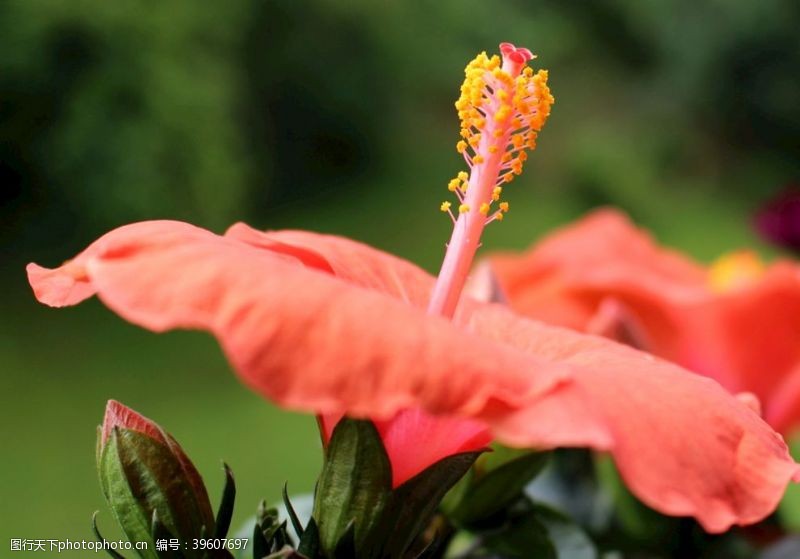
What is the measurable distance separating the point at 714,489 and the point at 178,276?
170 millimetres

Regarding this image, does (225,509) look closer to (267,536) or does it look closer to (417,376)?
(267,536)

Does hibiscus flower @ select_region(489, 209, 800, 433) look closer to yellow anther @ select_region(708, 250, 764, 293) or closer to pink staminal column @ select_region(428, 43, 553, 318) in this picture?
yellow anther @ select_region(708, 250, 764, 293)

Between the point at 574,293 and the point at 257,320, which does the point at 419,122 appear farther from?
the point at 257,320

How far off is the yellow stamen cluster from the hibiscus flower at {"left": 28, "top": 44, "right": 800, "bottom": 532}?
5 cm

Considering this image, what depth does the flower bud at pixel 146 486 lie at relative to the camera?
345mm

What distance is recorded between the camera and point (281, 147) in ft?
8.70

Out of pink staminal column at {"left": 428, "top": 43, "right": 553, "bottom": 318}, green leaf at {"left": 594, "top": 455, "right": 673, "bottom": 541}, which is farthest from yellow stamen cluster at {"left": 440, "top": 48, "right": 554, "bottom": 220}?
green leaf at {"left": 594, "top": 455, "right": 673, "bottom": 541}

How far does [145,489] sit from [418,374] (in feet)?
0.42

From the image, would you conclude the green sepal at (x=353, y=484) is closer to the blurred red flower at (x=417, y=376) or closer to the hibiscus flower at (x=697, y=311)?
the blurred red flower at (x=417, y=376)

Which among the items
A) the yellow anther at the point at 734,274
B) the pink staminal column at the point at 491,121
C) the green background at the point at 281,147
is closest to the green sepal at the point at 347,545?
the pink staminal column at the point at 491,121

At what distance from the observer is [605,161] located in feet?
9.63

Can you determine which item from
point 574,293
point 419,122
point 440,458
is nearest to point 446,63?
point 419,122

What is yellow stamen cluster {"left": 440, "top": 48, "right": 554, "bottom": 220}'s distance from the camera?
0.40m

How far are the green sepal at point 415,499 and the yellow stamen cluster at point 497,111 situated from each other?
108mm
